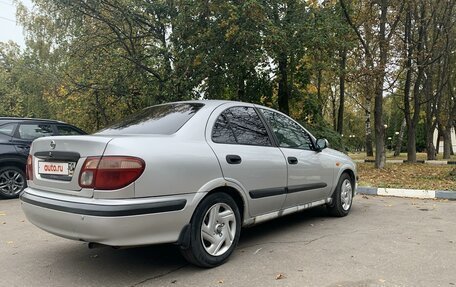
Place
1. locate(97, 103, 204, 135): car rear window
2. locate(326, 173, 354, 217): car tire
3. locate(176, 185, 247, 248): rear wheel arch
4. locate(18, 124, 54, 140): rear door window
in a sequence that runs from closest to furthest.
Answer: locate(176, 185, 247, 248): rear wheel arch
locate(97, 103, 204, 135): car rear window
locate(326, 173, 354, 217): car tire
locate(18, 124, 54, 140): rear door window

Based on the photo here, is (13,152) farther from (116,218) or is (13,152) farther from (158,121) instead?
(116,218)

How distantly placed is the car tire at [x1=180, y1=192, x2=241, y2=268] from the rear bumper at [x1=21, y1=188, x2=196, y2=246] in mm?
183

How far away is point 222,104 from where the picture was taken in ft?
14.4

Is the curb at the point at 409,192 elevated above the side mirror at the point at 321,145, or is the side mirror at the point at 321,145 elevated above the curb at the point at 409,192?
the side mirror at the point at 321,145

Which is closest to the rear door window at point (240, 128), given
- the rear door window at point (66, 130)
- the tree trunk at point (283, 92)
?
the rear door window at point (66, 130)

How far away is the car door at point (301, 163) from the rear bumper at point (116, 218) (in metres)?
1.76

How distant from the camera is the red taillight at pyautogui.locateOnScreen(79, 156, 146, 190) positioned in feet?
10.4

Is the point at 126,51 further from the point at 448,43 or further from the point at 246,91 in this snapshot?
the point at 448,43

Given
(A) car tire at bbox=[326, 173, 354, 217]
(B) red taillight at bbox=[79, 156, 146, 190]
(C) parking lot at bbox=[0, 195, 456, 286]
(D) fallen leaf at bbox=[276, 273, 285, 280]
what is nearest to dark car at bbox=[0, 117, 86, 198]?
(C) parking lot at bbox=[0, 195, 456, 286]

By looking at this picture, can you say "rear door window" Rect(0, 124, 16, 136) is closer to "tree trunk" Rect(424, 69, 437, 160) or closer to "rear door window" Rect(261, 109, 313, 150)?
"rear door window" Rect(261, 109, 313, 150)

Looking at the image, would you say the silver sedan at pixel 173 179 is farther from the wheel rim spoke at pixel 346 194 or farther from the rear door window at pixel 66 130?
the rear door window at pixel 66 130

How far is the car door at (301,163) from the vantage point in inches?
191

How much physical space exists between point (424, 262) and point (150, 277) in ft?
8.88

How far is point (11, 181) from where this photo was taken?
8.21 meters
